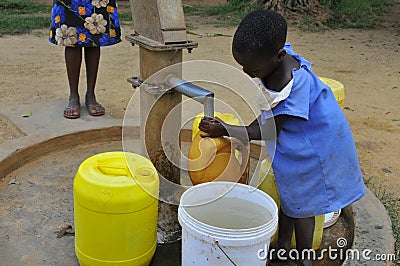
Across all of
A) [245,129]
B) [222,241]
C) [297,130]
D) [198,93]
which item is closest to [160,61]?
[198,93]

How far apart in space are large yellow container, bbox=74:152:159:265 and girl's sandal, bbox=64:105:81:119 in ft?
5.19

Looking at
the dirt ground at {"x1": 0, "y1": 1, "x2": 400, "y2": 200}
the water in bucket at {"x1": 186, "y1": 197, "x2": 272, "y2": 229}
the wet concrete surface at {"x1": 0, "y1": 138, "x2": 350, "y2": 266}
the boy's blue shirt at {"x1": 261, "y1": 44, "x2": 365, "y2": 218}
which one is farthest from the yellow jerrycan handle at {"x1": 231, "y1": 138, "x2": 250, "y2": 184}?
the dirt ground at {"x1": 0, "y1": 1, "x2": 400, "y2": 200}

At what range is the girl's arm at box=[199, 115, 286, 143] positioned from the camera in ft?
6.16

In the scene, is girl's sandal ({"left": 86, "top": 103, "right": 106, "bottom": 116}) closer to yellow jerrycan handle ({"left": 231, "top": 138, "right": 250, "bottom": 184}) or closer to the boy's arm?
yellow jerrycan handle ({"left": 231, "top": 138, "right": 250, "bottom": 184})

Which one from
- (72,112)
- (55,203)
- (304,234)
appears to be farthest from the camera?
(72,112)

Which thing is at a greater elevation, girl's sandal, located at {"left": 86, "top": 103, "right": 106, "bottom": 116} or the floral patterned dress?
the floral patterned dress

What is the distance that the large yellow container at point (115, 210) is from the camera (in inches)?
72.9

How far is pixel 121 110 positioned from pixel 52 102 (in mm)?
502

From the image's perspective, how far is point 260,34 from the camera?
1718 millimetres

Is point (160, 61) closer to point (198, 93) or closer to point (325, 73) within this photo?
point (198, 93)

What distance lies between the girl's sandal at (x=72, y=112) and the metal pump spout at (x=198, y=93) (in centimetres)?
159

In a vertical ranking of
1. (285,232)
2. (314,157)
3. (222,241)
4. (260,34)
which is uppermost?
(260,34)

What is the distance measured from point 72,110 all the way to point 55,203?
1.09 meters

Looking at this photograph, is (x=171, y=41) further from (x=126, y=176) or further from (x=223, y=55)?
(x=223, y=55)
